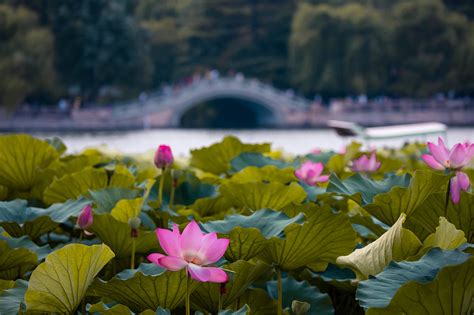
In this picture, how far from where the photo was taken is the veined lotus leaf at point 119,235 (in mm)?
1204

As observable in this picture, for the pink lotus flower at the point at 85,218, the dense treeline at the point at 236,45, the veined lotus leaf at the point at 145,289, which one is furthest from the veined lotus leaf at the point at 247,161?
the dense treeline at the point at 236,45

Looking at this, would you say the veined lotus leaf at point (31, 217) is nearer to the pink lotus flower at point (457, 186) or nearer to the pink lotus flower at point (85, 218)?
the pink lotus flower at point (85, 218)

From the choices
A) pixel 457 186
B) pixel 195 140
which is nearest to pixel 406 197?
pixel 457 186

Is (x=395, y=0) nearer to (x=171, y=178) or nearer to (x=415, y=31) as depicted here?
(x=415, y=31)

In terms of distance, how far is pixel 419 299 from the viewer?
82 cm

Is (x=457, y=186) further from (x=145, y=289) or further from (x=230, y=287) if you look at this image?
(x=145, y=289)

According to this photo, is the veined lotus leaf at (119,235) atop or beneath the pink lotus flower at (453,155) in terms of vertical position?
beneath

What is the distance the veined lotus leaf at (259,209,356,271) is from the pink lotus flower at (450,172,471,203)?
0.17 meters

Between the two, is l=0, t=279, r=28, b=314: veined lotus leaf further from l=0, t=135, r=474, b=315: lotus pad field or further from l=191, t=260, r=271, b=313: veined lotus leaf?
l=191, t=260, r=271, b=313: veined lotus leaf

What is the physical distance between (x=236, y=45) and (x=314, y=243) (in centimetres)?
3643

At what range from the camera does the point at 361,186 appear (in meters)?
1.31

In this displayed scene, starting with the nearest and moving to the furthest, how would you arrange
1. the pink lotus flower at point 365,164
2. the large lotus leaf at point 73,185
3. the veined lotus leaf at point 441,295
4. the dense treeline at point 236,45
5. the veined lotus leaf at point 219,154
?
the veined lotus leaf at point 441,295, the large lotus leaf at point 73,185, the pink lotus flower at point 365,164, the veined lotus leaf at point 219,154, the dense treeline at point 236,45

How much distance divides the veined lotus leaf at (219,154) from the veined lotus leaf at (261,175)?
1.03 ft

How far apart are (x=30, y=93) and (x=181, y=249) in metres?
27.4
